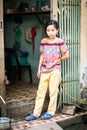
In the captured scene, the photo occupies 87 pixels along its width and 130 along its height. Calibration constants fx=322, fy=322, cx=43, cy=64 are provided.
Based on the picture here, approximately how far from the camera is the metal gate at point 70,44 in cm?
773

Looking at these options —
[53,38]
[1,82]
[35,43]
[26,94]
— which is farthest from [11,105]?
[35,43]

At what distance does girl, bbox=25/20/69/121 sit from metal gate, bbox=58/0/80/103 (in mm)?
671

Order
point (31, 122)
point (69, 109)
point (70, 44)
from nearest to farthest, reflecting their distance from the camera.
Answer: point (31, 122) < point (69, 109) < point (70, 44)

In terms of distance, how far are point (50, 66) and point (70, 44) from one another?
3.72 feet

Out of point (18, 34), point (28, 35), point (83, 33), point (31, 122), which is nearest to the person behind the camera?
point (31, 122)

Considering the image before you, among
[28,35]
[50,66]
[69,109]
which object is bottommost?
[69,109]

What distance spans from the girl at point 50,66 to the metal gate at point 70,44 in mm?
671

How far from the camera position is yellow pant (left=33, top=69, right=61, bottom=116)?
7.13 m

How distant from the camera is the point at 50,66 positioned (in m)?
7.12

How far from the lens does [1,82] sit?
7.08 m

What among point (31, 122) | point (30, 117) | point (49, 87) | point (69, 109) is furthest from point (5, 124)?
point (69, 109)

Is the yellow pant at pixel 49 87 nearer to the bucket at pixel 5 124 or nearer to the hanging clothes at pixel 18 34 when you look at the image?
the bucket at pixel 5 124

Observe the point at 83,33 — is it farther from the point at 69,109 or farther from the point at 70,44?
the point at 69,109

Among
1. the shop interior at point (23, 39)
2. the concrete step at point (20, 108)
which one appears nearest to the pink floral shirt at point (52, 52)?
the concrete step at point (20, 108)
